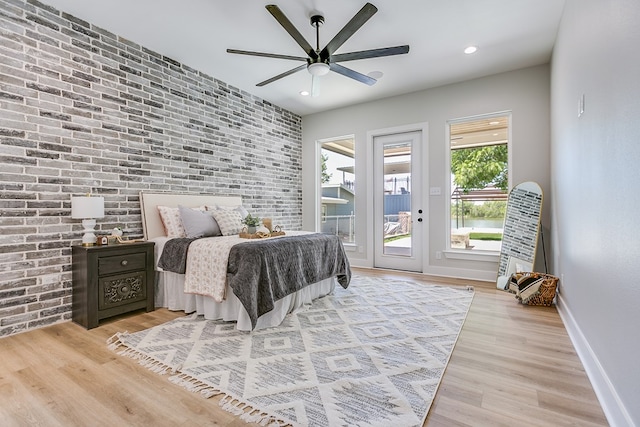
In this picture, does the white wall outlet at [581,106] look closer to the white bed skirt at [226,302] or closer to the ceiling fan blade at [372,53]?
the ceiling fan blade at [372,53]

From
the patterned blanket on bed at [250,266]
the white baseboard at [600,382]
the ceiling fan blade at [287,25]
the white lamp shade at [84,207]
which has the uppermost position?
the ceiling fan blade at [287,25]

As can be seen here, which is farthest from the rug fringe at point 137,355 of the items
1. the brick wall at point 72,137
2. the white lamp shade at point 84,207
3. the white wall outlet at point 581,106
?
the white wall outlet at point 581,106

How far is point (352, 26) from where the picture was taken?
2285mm

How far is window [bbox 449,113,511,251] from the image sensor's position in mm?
4246

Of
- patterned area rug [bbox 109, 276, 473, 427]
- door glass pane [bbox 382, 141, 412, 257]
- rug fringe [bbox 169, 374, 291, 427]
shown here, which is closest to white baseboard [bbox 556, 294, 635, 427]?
patterned area rug [bbox 109, 276, 473, 427]

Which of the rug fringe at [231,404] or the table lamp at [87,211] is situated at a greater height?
the table lamp at [87,211]

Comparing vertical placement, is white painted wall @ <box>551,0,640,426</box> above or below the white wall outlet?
below

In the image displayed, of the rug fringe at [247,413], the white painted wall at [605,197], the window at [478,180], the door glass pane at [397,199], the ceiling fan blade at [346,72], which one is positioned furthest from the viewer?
the door glass pane at [397,199]

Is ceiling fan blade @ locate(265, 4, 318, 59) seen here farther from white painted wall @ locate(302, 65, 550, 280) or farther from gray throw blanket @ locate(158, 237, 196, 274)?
white painted wall @ locate(302, 65, 550, 280)

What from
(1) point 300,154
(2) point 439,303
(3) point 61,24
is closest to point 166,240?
(3) point 61,24

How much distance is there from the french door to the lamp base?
3952 millimetres

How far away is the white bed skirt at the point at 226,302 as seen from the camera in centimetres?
257

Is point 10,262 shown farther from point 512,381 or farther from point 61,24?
point 512,381

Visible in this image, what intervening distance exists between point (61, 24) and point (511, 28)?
441 centimetres
